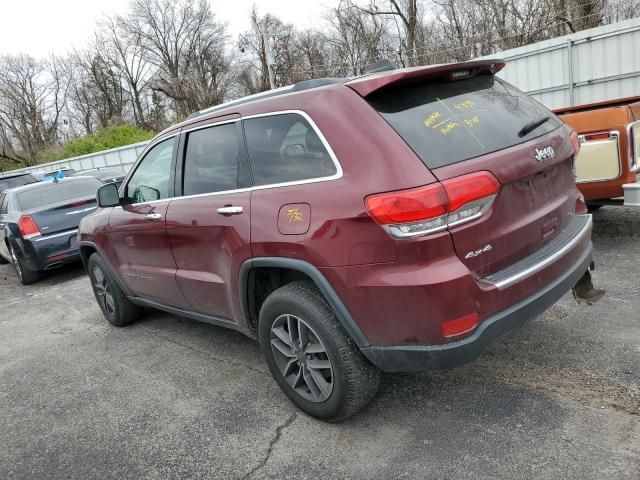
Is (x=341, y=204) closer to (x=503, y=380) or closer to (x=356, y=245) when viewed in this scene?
(x=356, y=245)

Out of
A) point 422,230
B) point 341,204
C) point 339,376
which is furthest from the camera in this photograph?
point 339,376

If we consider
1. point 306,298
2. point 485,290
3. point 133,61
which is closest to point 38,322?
point 306,298

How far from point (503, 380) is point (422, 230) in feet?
4.44

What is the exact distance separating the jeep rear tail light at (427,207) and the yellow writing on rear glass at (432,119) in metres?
0.36

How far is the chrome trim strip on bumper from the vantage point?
250 centimetres

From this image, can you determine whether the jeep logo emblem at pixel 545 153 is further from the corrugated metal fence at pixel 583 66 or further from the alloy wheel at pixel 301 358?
the corrugated metal fence at pixel 583 66

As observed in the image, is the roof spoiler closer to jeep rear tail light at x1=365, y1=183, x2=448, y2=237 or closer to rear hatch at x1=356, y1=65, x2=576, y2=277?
rear hatch at x1=356, y1=65, x2=576, y2=277

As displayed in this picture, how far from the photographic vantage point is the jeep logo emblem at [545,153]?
276 cm

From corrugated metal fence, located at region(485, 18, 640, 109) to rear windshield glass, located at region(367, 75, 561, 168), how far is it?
9648mm

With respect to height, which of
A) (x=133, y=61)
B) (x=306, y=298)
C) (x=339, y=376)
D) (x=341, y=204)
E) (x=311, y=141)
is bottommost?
(x=339, y=376)

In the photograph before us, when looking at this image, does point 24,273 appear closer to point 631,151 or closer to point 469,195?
point 469,195

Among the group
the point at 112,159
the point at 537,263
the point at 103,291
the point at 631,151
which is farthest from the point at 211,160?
the point at 112,159

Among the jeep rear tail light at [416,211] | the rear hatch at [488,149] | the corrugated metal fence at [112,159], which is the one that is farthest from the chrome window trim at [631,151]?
the corrugated metal fence at [112,159]

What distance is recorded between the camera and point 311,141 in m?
2.77
